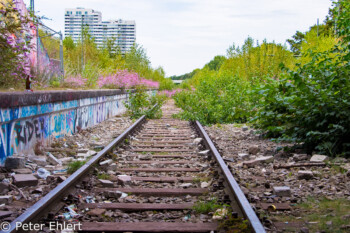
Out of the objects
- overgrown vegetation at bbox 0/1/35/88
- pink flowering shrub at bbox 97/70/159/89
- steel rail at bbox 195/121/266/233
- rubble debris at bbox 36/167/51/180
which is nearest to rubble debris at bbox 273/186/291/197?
steel rail at bbox 195/121/266/233

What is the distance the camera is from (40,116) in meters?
6.48

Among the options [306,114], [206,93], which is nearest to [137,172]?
[306,114]

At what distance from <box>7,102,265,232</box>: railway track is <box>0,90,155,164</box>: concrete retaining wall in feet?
4.40

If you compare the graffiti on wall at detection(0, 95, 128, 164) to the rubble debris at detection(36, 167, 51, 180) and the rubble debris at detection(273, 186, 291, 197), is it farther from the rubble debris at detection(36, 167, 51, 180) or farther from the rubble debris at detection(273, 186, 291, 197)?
the rubble debris at detection(273, 186, 291, 197)

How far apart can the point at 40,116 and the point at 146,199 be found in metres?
3.50

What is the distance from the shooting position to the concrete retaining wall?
5203mm

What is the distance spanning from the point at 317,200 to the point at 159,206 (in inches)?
66.0

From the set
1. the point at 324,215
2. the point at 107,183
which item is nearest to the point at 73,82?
the point at 107,183

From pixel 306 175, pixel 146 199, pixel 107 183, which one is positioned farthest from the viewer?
pixel 306 175

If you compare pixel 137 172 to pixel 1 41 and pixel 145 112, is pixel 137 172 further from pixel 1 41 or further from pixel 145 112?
pixel 145 112

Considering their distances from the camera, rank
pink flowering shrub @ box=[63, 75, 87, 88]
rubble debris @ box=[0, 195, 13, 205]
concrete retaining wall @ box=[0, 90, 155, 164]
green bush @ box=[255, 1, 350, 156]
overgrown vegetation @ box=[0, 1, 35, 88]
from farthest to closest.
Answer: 1. pink flowering shrub @ box=[63, 75, 87, 88]
2. overgrown vegetation @ box=[0, 1, 35, 88]
3. green bush @ box=[255, 1, 350, 156]
4. concrete retaining wall @ box=[0, 90, 155, 164]
5. rubble debris @ box=[0, 195, 13, 205]

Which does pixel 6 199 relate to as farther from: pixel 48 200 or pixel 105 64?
pixel 105 64

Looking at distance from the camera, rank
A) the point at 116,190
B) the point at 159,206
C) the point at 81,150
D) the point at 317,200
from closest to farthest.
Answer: the point at 159,206, the point at 317,200, the point at 116,190, the point at 81,150

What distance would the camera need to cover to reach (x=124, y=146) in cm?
720
